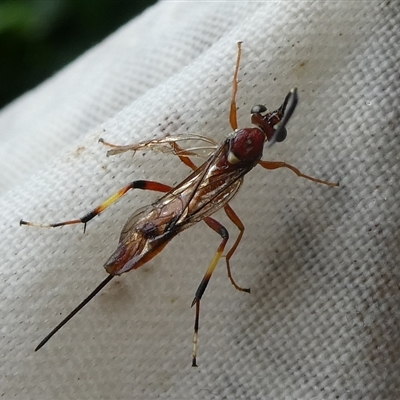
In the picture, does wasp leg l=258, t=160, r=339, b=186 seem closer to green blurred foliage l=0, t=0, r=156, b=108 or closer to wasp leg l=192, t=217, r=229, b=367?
wasp leg l=192, t=217, r=229, b=367

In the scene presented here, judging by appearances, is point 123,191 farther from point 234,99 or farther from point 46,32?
point 46,32

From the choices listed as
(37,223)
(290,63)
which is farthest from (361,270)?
(37,223)

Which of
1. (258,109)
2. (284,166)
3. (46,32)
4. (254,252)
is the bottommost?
(254,252)

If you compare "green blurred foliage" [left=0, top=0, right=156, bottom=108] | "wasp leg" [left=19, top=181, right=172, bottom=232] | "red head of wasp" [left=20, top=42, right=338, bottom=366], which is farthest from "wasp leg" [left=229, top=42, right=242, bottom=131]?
"green blurred foliage" [left=0, top=0, right=156, bottom=108]

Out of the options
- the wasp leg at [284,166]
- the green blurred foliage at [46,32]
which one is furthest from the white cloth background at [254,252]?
Answer: the green blurred foliage at [46,32]

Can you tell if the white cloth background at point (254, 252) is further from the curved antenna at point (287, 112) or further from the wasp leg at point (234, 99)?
the curved antenna at point (287, 112)

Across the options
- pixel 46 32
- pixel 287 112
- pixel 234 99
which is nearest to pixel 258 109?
pixel 234 99

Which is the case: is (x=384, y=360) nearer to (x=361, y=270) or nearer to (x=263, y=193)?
(x=361, y=270)
